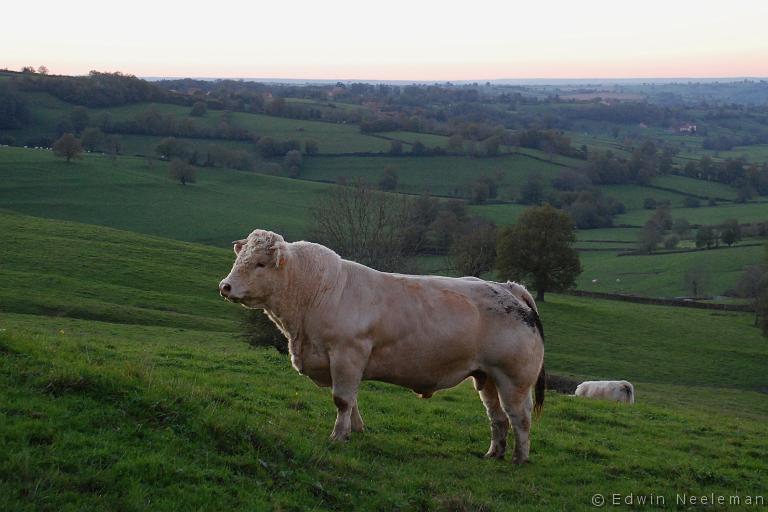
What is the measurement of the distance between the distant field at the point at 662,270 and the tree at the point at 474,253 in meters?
13.8

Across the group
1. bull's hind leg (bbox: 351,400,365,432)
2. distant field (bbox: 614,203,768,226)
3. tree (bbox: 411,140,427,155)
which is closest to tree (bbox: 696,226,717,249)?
distant field (bbox: 614,203,768,226)

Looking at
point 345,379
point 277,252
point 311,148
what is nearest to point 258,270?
point 277,252

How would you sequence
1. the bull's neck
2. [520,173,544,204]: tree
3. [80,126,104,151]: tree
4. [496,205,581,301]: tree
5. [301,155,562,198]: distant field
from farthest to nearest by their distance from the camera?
[301,155,562,198]: distant field < [520,173,544,204]: tree < [80,126,104,151]: tree < [496,205,581,301]: tree < the bull's neck

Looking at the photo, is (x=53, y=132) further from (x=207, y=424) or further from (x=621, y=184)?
(x=207, y=424)

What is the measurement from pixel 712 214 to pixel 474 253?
64623mm

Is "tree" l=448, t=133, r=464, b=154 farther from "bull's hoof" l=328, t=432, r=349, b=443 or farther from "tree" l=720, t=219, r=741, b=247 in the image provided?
"bull's hoof" l=328, t=432, r=349, b=443

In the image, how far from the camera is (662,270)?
88938 mm

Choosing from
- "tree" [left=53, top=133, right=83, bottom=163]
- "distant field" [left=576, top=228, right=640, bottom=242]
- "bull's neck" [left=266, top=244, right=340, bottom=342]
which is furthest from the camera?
"distant field" [left=576, top=228, right=640, bottom=242]

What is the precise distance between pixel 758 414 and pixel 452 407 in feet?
78.9

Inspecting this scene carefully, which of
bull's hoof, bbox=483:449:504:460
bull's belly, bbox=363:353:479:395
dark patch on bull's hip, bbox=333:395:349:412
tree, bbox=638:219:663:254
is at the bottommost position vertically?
tree, bbox=638:219:663:254

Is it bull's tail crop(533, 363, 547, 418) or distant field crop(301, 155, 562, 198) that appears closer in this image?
bull's tail crop(533, 363, 547, 418)

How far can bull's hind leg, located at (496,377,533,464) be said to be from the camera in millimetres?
11500

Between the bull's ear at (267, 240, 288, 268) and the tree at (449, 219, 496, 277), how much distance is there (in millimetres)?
53423

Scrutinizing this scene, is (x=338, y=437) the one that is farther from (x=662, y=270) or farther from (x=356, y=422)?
(x=662, y=270)
